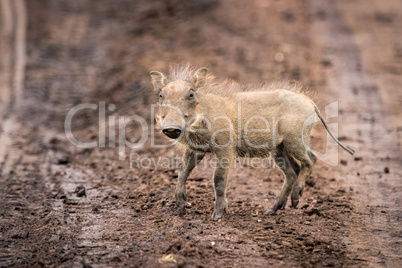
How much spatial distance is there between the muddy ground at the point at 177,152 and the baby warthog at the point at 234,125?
17.9 inches

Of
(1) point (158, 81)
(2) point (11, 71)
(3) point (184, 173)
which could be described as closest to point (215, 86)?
(1) point (158, 81)

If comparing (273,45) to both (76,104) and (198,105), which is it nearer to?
(76,104)

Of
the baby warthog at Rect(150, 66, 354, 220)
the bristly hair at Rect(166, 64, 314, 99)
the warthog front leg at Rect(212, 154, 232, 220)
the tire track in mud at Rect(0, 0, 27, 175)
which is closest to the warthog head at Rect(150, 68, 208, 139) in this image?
the baby warthog at Rect(150, 66, 354, 220)

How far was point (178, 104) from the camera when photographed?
5391 millimetres

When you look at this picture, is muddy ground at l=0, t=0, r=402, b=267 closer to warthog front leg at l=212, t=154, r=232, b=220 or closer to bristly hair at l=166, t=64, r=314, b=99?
warthog front leg at l=212, t=154, r=232, b=220

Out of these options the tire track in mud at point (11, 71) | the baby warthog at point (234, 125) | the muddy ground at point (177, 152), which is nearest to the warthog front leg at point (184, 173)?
the baby warthog at point (234, 125)

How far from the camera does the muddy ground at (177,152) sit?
16.9ft

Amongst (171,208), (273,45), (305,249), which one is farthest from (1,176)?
(273,45)

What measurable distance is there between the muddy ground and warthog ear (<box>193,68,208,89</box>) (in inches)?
58.5

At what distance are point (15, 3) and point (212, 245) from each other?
1936 centimetres

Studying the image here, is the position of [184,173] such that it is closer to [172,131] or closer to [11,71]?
[172,131]

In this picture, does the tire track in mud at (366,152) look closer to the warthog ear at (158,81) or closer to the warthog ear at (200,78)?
the warthog ear at (200,78)

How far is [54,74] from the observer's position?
1398 centimetres

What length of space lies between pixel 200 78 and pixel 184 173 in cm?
113
